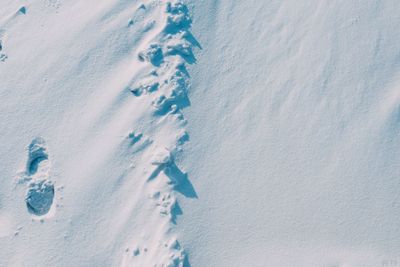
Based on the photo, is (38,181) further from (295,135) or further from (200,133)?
(295,135)

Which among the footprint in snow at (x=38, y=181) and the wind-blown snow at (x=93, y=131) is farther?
the footprint in snow at (x=38, y=181)

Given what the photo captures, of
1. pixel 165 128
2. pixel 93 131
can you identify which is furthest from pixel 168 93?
pixel 93 131

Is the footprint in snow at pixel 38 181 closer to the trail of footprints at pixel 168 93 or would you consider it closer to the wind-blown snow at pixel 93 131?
the wind-blown snow at pixel 93 131

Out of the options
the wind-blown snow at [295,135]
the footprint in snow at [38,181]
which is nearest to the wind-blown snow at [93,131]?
the footprint in snow at [38,181]

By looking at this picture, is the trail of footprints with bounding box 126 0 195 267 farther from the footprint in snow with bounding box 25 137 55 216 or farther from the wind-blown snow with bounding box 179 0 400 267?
the footprint in snow with bounding box 25 137 55 216

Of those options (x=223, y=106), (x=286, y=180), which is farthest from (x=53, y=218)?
(x=286, y=180)

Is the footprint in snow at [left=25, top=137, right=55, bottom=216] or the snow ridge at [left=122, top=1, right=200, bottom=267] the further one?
the footprint in snow at [left=25, top=137, right=55, bottom=216]

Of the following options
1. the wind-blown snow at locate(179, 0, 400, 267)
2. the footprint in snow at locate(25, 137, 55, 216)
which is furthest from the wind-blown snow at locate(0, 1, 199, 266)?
the wind-blown snow at locate(179, 0, 400, 267)
